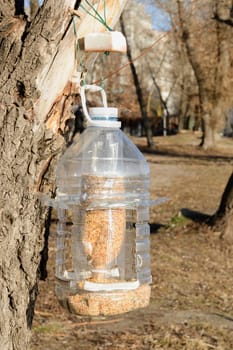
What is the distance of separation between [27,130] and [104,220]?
20.6 inches

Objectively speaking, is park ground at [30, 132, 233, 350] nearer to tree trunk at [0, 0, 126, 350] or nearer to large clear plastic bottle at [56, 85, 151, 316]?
large clear plastic bottle at [56, 85, 151, 316]

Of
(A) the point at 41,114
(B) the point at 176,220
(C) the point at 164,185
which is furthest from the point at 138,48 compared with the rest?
(A) the point at 41,114

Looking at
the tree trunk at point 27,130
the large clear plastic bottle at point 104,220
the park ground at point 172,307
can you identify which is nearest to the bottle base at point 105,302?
the large clear plastic bottle at point 104,220

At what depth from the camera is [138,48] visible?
4291 cm

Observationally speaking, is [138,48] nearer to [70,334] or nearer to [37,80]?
[70,334]

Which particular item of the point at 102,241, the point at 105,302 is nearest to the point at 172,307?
the point at 102,241

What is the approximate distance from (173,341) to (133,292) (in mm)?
3389

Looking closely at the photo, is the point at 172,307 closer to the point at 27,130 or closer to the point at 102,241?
the point at 102,241

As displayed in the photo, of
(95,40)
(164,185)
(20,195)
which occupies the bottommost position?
(164,185)

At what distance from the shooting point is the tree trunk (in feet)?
9.50

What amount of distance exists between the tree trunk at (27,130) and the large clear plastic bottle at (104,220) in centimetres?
15

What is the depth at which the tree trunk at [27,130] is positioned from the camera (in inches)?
114

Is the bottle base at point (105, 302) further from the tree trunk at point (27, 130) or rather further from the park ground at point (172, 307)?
the park ground at point (172, 307)

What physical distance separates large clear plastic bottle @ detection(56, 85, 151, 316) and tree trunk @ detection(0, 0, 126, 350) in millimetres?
155
